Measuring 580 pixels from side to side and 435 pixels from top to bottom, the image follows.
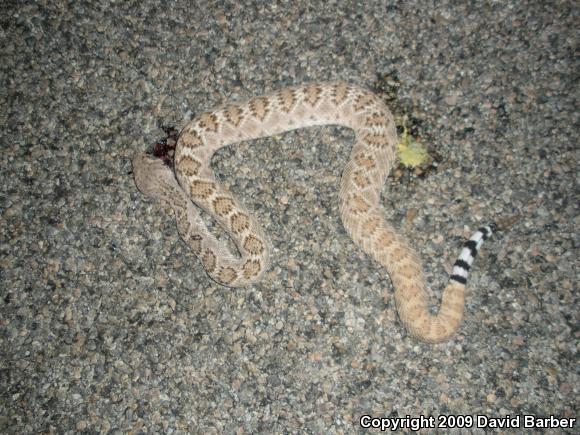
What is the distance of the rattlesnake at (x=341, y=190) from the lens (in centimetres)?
362

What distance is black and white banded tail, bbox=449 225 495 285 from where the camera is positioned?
3.63m

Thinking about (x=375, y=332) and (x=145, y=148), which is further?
(x=145, y=148)

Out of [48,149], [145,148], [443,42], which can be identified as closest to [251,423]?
[145,148]

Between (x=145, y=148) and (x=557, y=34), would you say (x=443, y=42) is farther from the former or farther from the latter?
(x=145, y=148)

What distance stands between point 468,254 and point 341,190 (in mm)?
1320

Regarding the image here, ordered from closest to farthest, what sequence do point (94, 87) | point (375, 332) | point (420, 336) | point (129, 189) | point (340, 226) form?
1. point (420, 336)
2. point (375, 332)
3. point (340, 226)
4. point (129, 189)
5. point (94, 87)

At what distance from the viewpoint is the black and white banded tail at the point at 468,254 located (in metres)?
3.63

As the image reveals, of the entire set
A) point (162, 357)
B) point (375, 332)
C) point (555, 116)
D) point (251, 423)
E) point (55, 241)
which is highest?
point (555, 116)

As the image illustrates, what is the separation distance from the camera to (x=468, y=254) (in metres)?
3.70

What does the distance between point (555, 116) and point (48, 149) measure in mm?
5587

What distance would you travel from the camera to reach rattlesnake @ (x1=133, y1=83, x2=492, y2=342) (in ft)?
11.9

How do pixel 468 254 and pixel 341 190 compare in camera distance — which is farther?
pixel 341 190

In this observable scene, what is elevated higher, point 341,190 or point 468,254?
point 341,190

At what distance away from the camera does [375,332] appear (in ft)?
12.3
